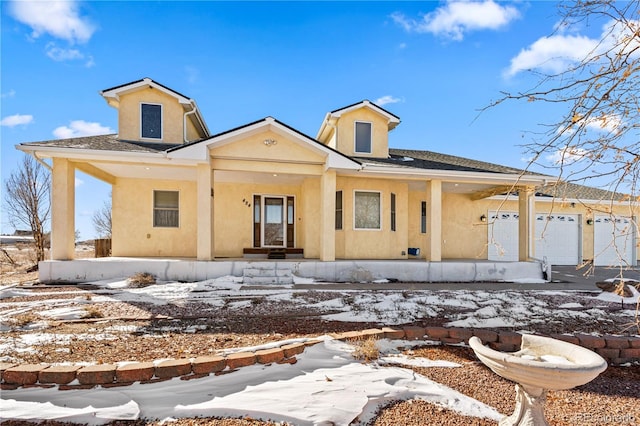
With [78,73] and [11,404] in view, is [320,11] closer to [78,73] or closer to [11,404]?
[78,73]

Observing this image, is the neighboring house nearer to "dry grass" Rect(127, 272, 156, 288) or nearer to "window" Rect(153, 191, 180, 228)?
"window" Rect(153, 191, 180, 228)

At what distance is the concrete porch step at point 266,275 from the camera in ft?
29.1

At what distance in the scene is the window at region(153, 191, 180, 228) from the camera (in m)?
11.6

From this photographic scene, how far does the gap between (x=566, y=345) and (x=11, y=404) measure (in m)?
5.11

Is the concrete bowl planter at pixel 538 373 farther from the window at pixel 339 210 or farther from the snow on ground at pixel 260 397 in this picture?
the window at pixel 339 210

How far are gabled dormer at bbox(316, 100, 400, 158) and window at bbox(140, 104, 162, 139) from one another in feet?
20.2

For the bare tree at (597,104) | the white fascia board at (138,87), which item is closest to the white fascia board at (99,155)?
the white fascia board at (138,87)

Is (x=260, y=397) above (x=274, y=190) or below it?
below

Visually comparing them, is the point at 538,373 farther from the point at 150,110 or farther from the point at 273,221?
the point at 150,110

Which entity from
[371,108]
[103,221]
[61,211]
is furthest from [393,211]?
[103,221]

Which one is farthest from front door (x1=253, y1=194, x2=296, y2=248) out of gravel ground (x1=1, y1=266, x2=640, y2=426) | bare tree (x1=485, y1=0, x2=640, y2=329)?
bare tree (x1=485, y1=0, x2=640, y2=329)

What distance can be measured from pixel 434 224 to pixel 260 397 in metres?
9.01

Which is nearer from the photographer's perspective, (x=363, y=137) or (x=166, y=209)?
(x=166, y=209)

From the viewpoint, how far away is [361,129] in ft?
40.3
